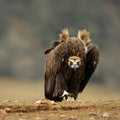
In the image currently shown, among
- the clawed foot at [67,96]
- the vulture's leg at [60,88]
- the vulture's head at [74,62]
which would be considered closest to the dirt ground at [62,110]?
the clawed foot at [67,96]

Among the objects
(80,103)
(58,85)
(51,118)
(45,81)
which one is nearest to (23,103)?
(80,103)

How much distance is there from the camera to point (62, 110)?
508 inches

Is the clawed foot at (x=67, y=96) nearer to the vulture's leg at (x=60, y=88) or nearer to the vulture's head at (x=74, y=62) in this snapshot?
the vulture's leg at (x=60, y=88)

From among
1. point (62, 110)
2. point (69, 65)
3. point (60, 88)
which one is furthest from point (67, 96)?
point (62, 110)

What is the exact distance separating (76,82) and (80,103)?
554 cm

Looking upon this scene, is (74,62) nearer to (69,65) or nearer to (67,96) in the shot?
(69,65)

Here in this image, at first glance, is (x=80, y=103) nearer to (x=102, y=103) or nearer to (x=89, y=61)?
(x=102, y=103)

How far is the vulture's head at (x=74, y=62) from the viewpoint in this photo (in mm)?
18922

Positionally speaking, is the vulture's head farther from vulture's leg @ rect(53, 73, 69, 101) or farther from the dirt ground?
the dirt ground

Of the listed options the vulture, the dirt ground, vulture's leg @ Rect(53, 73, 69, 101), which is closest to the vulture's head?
the vulture

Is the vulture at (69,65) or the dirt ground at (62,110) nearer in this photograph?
the dirt ground at (62,110)

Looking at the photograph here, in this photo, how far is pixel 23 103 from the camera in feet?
46.9

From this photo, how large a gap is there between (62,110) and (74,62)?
20.0 feet

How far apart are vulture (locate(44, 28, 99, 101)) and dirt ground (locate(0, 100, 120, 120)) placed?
15.2 ft
